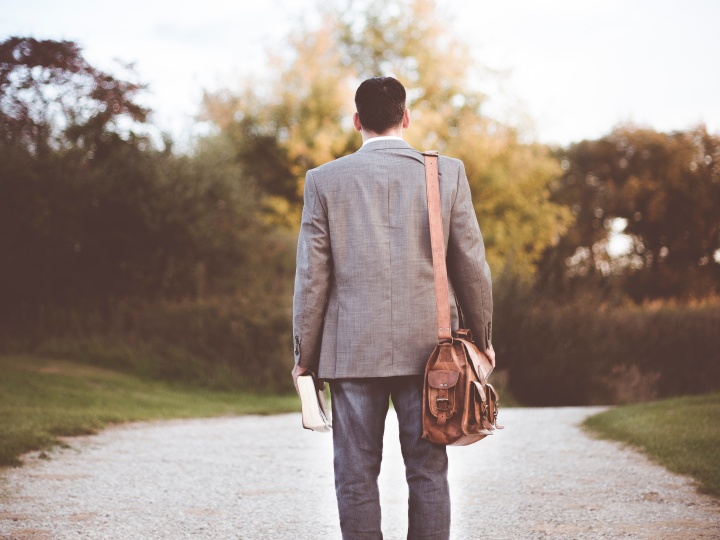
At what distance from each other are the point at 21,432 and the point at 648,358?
12572 millimetres

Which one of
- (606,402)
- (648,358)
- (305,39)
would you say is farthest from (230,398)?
(305,39)

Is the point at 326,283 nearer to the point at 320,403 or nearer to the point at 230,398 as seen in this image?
the point at 320,403

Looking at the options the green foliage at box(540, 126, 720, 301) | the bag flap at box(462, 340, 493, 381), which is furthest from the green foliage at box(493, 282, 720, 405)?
the green foliage at box(540, 126, 720, 301)

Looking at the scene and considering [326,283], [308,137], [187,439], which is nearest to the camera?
[326,283]

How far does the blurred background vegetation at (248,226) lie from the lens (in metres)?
15.9

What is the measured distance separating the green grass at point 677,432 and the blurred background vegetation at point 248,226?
179 inches

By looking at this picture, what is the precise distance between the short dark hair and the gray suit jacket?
132 millimetres

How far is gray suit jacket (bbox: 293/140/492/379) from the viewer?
3.28 meters

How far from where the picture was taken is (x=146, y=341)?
1770 cm

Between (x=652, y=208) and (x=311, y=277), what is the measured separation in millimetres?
34405

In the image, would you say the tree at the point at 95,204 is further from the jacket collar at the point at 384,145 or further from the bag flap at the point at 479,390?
the bag flap at the point at 479,390

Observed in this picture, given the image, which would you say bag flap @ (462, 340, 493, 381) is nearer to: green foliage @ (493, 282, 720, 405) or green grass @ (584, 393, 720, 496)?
green grass @ (584, 393, 720, 496)

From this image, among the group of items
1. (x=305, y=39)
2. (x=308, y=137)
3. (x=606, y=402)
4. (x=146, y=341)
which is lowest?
(x=606, y=402)

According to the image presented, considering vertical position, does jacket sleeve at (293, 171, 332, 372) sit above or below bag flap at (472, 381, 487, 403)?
above
